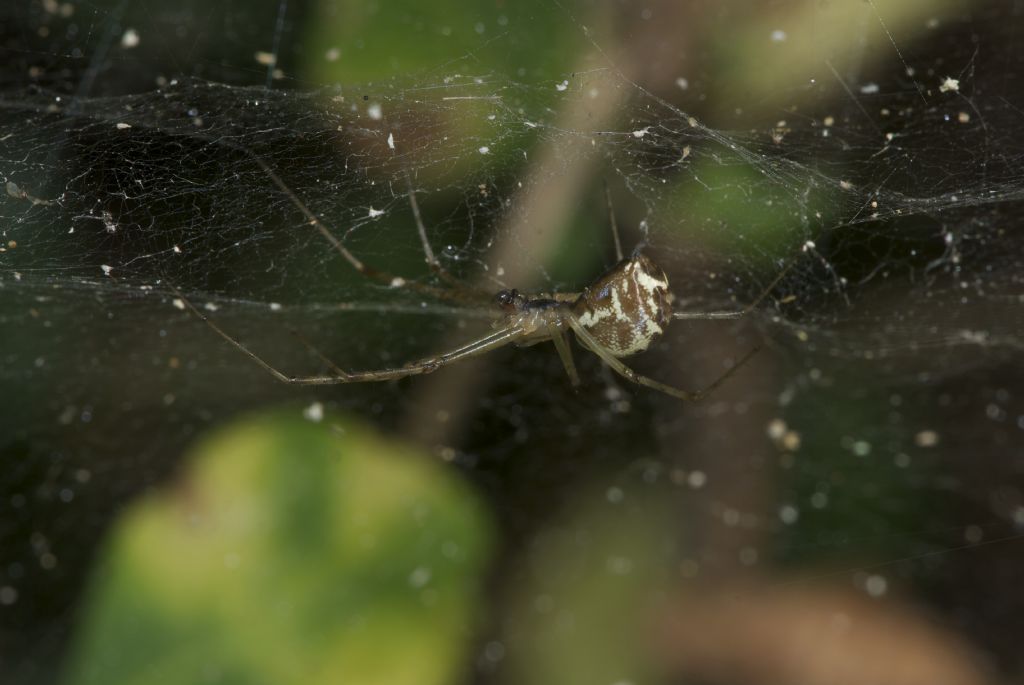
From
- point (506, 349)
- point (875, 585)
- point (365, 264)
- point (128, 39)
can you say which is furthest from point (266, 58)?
point (875, 585)

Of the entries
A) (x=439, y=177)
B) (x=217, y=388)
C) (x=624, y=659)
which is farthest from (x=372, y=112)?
(x=624, y=659)

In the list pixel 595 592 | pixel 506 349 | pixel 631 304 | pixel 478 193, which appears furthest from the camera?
pixel 595 592

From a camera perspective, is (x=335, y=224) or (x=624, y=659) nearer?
(x=335, y=224)

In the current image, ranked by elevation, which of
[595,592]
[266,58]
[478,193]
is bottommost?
[595,592]

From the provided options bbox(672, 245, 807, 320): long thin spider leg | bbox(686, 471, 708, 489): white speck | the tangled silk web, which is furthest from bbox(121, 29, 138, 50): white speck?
bbox(686, 471, 708, 489): white speck

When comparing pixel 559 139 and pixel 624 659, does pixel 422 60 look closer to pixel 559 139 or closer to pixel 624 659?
pixel 559 139

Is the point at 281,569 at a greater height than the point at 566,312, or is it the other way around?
the point at 566,312

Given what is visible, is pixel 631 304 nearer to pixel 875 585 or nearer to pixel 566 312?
pixel 566 312
